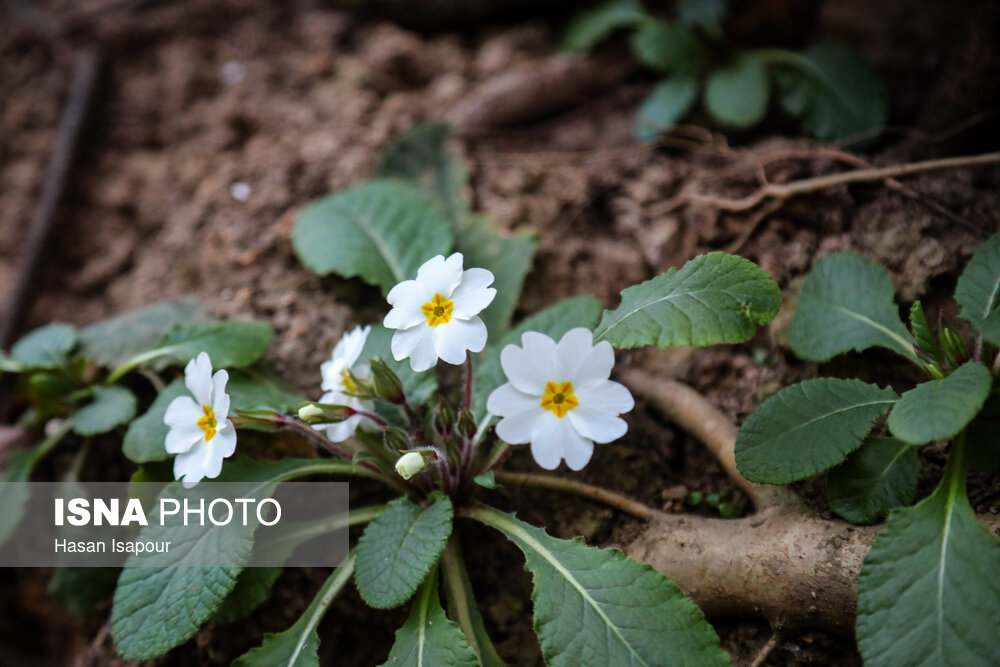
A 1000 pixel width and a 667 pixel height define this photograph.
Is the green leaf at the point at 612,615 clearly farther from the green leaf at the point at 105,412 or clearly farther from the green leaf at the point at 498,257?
the green leaf at the point at 105,412

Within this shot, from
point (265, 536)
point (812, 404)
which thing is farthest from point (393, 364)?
point (812, 404)

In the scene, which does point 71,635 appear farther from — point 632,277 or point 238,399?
point 632,277

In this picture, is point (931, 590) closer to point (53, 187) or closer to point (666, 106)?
point (666, 106)

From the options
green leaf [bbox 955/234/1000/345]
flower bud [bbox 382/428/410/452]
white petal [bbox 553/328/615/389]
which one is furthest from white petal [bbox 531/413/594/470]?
green leaf [bbox 955/234/1000/345]

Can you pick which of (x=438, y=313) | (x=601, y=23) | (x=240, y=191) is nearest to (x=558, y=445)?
(x=438, y=313)

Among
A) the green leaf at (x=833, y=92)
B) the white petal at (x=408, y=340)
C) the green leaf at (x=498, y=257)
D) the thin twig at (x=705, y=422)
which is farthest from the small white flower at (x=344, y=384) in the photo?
the green leaf at (x=833, y=92)

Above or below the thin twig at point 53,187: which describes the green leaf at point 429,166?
above

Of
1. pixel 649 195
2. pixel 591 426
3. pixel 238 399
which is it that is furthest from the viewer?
pixel 649 195
